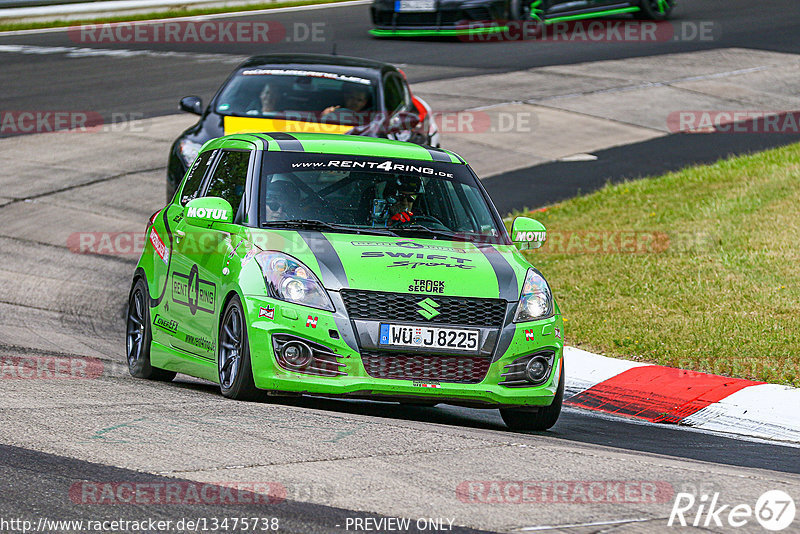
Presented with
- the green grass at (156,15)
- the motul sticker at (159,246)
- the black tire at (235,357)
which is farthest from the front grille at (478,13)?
the black tire at (235,357)

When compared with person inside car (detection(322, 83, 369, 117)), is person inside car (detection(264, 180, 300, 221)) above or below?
above

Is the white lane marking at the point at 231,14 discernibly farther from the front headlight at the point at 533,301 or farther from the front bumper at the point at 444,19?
the front headlight at the point at 533,301

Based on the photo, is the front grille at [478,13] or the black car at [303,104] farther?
the front grille at [478,13]

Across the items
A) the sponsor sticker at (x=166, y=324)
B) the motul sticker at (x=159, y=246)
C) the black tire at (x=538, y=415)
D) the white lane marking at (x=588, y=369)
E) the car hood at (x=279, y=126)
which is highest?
the car hood at (x=279, y=126)

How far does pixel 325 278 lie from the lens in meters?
7.18

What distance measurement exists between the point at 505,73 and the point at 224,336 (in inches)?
668

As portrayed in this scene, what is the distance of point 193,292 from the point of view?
8.09 m

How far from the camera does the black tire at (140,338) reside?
882 cm

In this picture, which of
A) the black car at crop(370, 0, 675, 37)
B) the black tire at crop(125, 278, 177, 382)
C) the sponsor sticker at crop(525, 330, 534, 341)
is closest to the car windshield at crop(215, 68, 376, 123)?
the black tire at crop(125, 278, 177, 382)

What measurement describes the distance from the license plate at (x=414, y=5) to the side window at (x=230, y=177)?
54.9 ft

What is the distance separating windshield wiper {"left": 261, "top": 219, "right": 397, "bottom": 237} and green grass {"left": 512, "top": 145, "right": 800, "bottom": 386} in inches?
115

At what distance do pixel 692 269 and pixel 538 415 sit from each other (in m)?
4.98

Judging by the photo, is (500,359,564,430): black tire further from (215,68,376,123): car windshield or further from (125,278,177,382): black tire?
(215,68,376,123): car windshield

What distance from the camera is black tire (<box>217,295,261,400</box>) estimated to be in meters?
7.25
